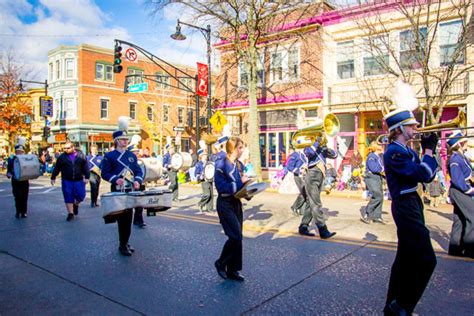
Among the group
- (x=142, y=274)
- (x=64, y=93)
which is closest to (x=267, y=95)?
(x=142, y=274)

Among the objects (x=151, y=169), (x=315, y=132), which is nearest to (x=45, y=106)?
Answer: (x=151, y=169)

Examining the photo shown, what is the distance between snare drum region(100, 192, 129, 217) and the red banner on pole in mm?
15344

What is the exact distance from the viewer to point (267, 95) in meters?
23.1

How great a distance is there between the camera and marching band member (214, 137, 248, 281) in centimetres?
499

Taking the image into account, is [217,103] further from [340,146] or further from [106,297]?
[106,297]

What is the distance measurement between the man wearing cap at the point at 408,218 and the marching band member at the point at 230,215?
6.21 feet

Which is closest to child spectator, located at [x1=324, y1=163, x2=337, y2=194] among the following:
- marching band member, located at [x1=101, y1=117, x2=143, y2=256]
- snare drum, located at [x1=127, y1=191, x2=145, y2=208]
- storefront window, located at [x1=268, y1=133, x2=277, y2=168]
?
storefront window, located at [x1=268, y1=133, x2=277, y2=168]

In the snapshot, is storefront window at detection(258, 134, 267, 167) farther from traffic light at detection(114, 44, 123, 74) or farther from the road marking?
the road marking

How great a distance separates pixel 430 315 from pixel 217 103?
80.2ft

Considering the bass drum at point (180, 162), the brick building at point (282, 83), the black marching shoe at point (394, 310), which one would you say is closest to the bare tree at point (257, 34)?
the brick building at point (282, 83)

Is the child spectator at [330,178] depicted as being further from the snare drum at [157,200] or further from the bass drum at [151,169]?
the snare drum at [157,200]

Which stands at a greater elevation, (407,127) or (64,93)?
(64,93)

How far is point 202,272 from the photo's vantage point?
538cm

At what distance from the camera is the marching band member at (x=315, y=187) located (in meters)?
7.23
